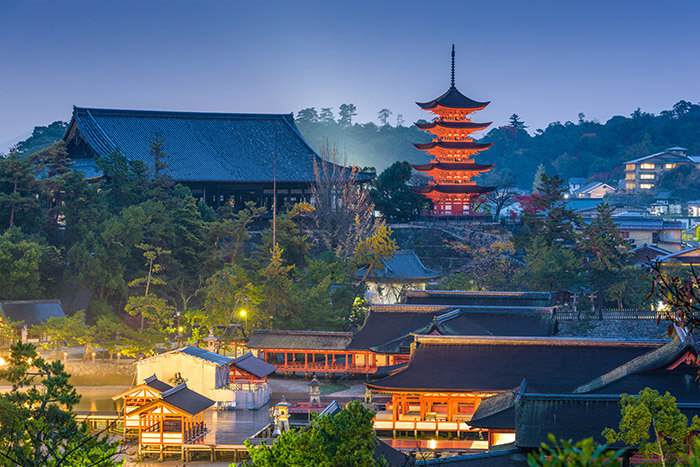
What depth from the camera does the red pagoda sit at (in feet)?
182

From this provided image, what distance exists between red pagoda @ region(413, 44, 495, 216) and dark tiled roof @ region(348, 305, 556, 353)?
23.8 metres

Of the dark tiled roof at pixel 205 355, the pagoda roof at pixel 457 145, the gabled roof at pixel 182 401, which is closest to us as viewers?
the gabled roof at pixel 182 401

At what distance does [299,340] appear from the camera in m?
32.4

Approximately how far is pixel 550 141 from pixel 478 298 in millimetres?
93960

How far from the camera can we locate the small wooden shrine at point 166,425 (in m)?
23.6

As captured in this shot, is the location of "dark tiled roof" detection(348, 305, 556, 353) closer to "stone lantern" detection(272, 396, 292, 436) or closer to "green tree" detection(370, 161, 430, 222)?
"stone lantern" detection(272, 396, 292, 436)

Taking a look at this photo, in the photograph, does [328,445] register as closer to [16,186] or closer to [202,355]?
[202,355]

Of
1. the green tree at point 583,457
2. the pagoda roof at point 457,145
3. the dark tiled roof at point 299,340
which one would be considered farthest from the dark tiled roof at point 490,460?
the pagoda roof at point 457,145

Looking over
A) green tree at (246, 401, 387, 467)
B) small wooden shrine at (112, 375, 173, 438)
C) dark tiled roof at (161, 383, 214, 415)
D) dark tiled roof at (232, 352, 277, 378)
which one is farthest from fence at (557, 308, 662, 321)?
green tree at (246, 401, 387, 467)

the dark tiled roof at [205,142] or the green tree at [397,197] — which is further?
the green tree at [397,197]

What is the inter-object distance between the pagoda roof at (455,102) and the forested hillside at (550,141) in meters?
44.2

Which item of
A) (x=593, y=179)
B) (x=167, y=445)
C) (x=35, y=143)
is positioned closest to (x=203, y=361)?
(x=167, y=445)

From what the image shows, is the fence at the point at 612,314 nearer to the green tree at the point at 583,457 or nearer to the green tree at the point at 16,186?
the green tree at the point at 16,186

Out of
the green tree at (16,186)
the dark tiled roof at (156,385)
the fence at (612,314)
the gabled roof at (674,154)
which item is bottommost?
the dark tiled roof at (156,385)
